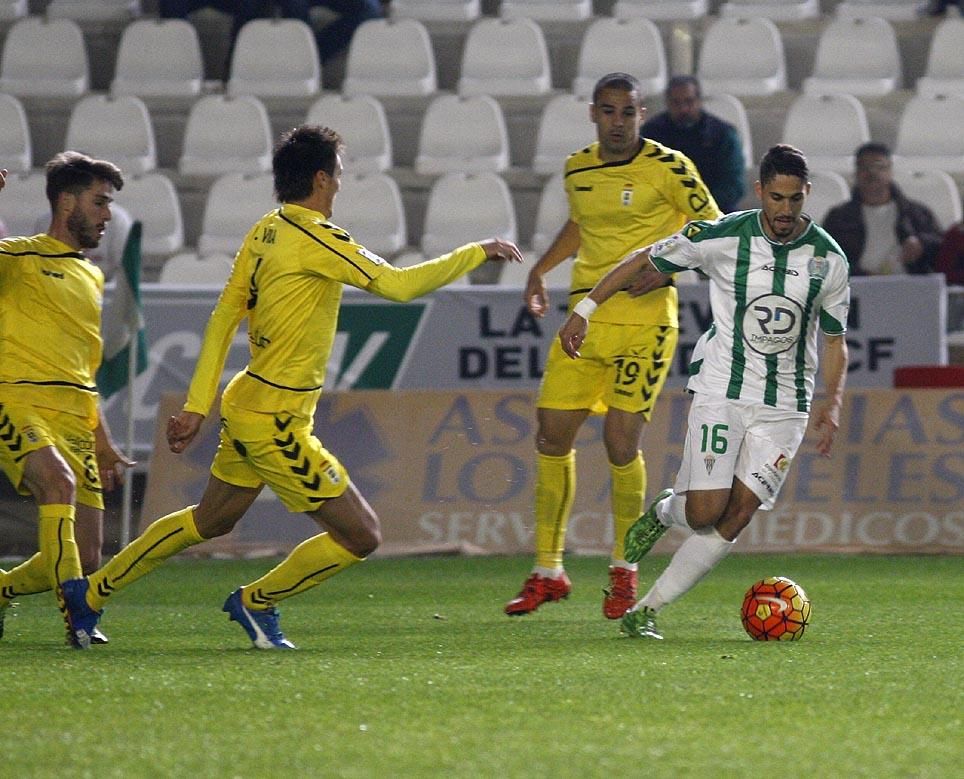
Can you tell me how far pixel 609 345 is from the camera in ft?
25.5

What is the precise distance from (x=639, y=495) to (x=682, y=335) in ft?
11.6

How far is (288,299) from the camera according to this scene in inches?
245

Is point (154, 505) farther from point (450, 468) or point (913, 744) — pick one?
point (913, 744)

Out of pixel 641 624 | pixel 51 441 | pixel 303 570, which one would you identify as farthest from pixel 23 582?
pixel 641 624

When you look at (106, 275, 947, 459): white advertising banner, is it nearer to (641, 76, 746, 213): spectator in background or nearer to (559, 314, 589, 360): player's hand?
(641, 76, 746, 213): spectator in background

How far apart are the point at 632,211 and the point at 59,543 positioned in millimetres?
2874

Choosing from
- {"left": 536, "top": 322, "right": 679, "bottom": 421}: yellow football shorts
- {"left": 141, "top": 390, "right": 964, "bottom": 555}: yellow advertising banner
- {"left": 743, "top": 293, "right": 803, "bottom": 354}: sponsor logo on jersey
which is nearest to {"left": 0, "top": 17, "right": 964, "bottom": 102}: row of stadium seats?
{"left": 141, "top": 390, "right": 964, "bottom": 555}: yellow advertising banner

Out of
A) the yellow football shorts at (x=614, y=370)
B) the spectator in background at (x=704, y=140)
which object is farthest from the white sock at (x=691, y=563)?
the spectator in background at (x=704, y=140)

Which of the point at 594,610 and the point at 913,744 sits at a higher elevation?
the point at 913,744

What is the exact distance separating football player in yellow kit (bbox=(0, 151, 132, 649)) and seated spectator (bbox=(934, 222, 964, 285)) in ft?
22.2

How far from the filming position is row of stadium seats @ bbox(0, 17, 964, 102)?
14.4 meters

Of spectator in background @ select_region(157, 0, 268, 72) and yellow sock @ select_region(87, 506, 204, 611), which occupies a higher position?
spectator in background @ select_region(157, 0, 268, 72)

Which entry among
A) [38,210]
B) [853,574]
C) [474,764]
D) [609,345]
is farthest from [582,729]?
[38,210]

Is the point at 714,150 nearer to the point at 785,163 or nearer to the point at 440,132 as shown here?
the point at 440,132
